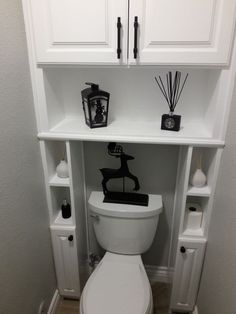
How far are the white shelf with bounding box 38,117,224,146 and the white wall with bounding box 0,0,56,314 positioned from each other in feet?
0.55

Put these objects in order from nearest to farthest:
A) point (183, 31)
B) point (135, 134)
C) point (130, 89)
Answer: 1. point (183, 31)
2. point (135, 134)
3. point (130, 89)

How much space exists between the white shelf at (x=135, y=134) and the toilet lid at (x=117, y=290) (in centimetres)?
77

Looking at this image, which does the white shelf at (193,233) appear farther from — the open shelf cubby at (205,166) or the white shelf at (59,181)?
the white shelf at (59,181)

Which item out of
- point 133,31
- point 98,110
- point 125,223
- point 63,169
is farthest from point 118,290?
point 133,31

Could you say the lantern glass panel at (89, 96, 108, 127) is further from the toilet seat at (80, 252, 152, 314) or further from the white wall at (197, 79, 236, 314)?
the toilet seat at (80, 252, 152, 314)

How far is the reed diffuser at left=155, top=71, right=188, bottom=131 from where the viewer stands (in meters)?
1.22

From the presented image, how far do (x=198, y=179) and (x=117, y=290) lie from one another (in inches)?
28.7

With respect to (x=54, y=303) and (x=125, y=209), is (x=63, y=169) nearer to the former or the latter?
(x=125, y=209)

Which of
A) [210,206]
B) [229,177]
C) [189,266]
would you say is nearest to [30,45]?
[229,177]

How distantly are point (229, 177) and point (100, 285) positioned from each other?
2.87ft

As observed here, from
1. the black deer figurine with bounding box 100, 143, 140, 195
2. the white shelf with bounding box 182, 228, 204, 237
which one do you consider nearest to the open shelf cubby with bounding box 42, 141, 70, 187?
the black deer figurine with bounding box 100, 143, 140, 195

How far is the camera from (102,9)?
965mm

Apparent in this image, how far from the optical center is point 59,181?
1345mm

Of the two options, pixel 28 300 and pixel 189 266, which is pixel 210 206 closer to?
pixel 189 266
